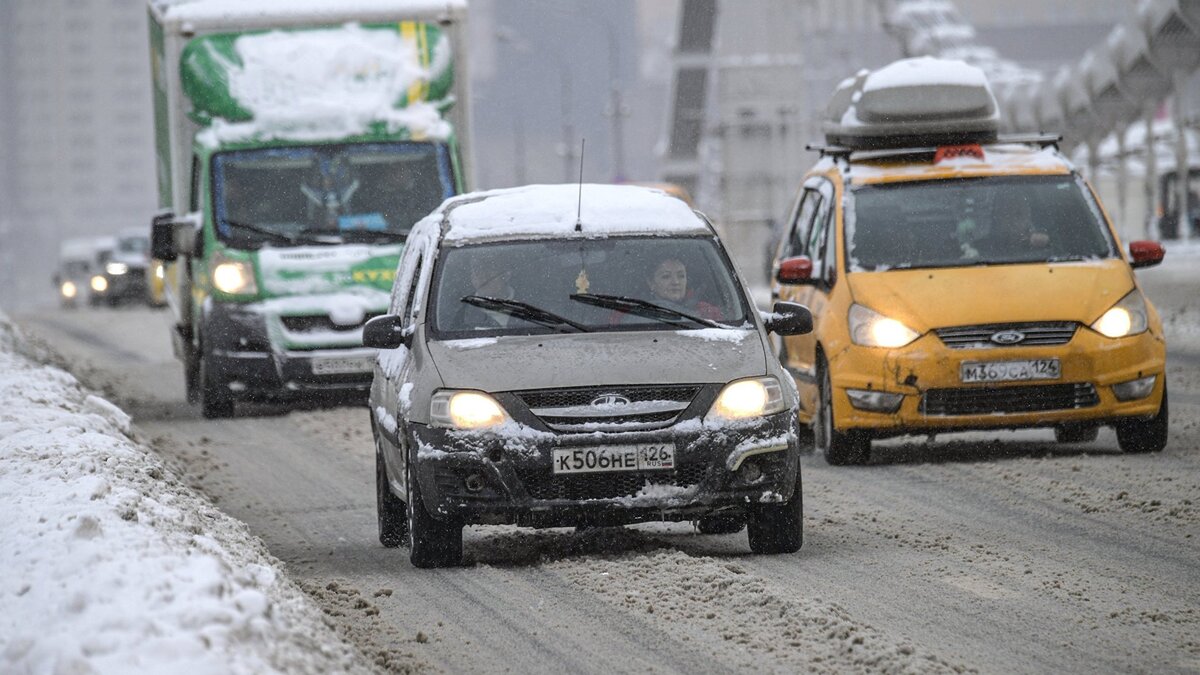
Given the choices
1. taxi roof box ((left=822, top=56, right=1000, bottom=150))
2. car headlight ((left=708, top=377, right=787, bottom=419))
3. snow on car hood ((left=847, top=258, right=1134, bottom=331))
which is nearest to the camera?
car headlight ((left=708, top=377, right=787, bottom=419))

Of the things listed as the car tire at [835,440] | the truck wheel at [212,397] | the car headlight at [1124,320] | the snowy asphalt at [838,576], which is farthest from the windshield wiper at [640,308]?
the truck wheel at [212,397]

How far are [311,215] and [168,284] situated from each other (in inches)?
140

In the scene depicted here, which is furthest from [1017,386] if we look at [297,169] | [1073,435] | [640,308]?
[297,169]

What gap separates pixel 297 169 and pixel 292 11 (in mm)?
1631

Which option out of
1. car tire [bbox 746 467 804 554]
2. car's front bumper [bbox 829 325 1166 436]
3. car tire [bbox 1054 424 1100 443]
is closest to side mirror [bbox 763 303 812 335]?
car tire [bbox 746 467 804 554]

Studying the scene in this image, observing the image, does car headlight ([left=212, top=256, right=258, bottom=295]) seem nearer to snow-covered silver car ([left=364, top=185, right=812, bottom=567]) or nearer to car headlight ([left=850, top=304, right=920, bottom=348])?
car headlight ([left=850, top=304, right=920, bottom=348])

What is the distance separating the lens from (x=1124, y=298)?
1257 centimetres

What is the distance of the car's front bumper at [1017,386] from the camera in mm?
12242

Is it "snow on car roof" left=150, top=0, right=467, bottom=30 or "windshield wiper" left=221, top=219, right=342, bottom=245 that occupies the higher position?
"snow on car roof" left=150, top=0, right=467, bottom=30

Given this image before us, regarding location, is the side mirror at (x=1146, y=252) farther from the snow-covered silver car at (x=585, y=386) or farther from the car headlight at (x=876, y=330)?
the snow-covered silver car at (x=585, y=386)

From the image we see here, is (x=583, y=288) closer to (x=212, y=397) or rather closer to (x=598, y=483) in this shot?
(x=598, y=483)

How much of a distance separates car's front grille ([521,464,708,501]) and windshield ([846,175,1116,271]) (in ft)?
15.1

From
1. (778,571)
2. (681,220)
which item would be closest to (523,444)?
(778,571)

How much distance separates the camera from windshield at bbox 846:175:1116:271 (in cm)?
1309
